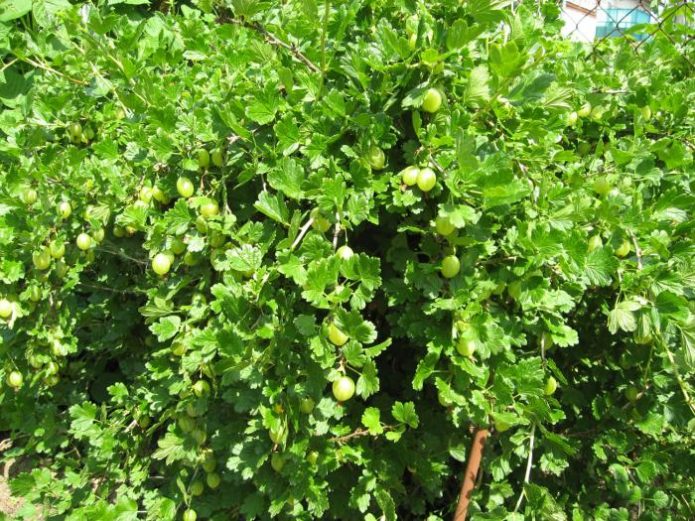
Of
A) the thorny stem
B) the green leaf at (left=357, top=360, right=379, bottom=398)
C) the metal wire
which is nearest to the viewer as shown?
the green leaf at (left=357, top=360, right=379, bottom=398)

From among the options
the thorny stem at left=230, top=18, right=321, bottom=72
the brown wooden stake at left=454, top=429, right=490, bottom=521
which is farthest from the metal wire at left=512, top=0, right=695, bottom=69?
the brown wooden stake at left=454, top=429, right=490, bottom=521

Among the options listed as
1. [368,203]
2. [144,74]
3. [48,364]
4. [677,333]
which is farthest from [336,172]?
[48,364]

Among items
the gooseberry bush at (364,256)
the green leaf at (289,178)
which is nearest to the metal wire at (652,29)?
the gooseberry bush at (364,256)

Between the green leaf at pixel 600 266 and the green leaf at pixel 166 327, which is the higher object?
the green leaf at pixel 600 266

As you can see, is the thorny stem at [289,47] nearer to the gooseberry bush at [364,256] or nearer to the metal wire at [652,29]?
the gooseberry bush at [364,256]

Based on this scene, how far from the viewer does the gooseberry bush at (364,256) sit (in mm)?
952

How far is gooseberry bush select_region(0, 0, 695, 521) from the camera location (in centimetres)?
95

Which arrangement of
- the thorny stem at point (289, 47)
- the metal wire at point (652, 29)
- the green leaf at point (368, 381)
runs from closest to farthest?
the green leaf at point (368, 381) < the thorny stem at point (289, 47) < the metal wire at point (652, 29)

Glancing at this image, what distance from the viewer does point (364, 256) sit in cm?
88

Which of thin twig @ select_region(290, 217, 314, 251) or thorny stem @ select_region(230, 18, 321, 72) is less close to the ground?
thorny stem @ select_region(230, 18, 321, 72)

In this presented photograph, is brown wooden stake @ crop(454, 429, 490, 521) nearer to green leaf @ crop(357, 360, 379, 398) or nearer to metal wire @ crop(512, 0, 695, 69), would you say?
green leaf @ crop(357, 360, 379, 398)

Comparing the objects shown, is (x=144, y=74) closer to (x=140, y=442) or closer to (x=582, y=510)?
(x=140, y=442)

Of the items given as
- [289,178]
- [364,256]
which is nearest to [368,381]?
[364,256]

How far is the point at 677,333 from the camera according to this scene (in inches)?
41.3
